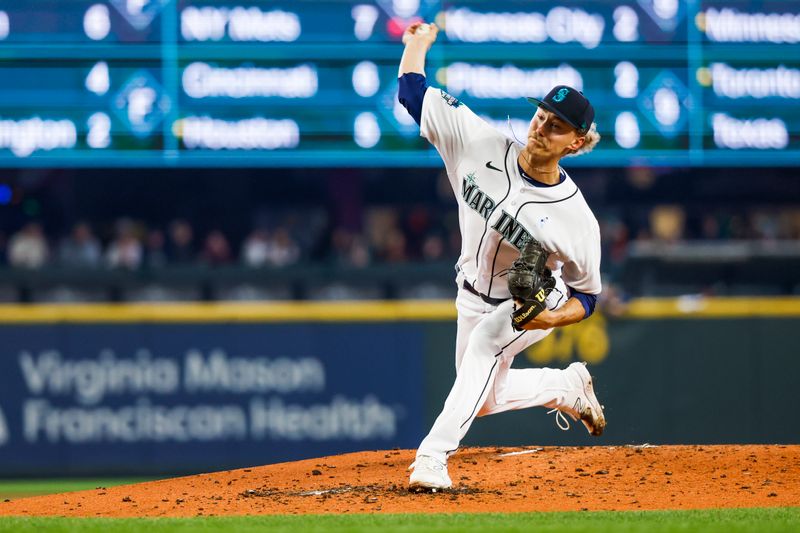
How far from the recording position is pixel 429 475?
477 centimetres

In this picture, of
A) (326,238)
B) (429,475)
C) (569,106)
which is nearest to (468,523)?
(429,475)

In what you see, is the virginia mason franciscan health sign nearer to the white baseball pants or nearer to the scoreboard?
the scoreboard

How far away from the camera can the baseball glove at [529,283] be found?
4.48 m

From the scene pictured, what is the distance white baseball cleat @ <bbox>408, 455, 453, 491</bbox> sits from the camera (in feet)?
15.7

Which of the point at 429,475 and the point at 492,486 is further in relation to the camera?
the point at 492,486

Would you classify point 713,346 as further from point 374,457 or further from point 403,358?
point 374,457

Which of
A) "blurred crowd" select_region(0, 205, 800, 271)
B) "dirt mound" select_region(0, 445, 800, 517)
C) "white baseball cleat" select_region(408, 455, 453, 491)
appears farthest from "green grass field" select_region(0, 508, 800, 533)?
"blurred crowd" select_region(0, 205, 800, 271)

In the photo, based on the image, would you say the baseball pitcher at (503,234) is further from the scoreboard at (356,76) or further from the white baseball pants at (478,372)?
the scoreboard at (356,76)

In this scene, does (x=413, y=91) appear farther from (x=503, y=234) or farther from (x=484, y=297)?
(x=484, y=297)

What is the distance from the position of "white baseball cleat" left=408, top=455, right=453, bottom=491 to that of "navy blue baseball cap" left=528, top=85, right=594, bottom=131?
4.68 ft

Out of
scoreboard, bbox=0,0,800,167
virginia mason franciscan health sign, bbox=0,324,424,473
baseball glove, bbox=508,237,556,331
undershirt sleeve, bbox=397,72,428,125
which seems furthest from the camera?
virginia mason franciscan health sign, bbox=0,324,424,473

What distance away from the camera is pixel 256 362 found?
8172mm

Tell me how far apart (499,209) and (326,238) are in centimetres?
653

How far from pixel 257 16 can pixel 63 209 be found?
632 cm
